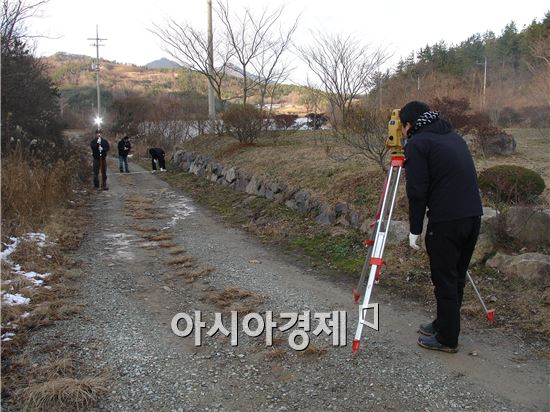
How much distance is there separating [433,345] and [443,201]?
121 centimetres

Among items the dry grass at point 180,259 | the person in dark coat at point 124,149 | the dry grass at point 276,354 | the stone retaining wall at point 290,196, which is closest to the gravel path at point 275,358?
the dry grass at point 276,354

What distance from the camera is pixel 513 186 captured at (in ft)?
21.5

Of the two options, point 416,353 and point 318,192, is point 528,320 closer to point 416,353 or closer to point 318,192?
point 416,353

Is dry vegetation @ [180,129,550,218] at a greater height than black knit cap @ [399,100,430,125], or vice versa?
black knit cap @ [399,100,430,125]

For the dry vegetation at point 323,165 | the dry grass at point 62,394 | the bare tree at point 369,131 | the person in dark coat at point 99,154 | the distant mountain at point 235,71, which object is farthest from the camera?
the distant mountain at point 235,71

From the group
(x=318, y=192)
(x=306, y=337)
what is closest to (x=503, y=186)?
(x=318, y=192)

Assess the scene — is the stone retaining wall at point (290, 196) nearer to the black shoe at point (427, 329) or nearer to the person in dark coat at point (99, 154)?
the black shoe at point (427, 329)

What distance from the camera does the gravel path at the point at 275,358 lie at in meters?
3.18

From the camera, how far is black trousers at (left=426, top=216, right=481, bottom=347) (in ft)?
12.0

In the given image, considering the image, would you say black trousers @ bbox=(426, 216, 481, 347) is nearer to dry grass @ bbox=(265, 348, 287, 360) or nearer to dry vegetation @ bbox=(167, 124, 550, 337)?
dry vegetation @ bbox=(167, 124, 550, 337)

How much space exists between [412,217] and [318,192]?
5305 millimetres

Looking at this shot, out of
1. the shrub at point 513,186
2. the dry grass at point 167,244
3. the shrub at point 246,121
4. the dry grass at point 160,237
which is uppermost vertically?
the shrub at point 246,121

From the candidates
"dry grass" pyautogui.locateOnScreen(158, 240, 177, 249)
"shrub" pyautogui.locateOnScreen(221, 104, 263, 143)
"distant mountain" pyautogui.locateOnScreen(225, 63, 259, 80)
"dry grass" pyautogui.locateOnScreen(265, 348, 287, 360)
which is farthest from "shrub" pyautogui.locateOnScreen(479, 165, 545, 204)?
"distant mountain" pyautogui.locateOnScreen(225, 63, 259, 80)

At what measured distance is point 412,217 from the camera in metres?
3.71
